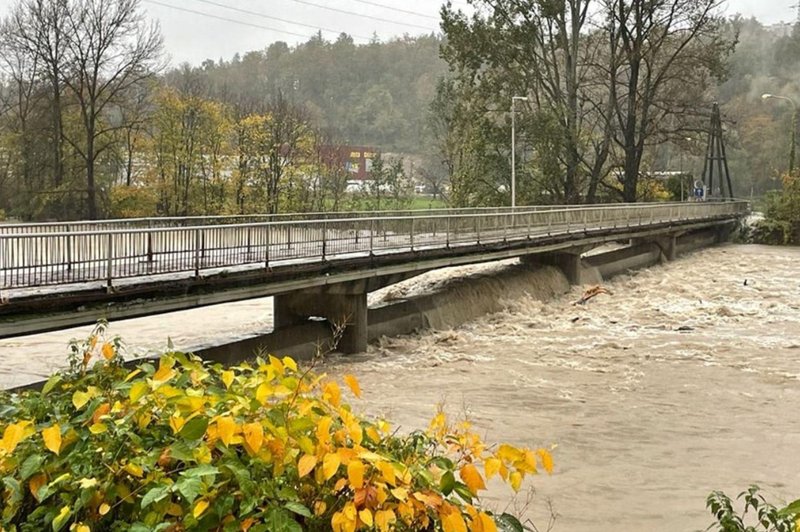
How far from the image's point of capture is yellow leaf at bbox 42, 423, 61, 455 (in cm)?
239

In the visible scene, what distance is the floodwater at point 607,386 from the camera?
35.4 feet

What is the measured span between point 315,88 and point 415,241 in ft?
266

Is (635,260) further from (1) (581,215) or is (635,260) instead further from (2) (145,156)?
(2) (145,156)

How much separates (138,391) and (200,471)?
49 cm

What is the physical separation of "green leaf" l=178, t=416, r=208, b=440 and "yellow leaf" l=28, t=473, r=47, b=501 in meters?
0.43

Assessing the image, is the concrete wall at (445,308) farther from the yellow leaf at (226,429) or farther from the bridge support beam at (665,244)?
the yellow leaf at (226,429)

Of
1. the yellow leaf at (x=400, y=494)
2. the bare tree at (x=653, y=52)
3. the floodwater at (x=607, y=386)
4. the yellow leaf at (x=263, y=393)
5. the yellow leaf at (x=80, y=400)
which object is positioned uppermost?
the bare tree at (x=653, y=52)

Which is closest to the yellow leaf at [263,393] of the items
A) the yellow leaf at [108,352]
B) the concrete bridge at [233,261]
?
the yellow leaf at [108,352]

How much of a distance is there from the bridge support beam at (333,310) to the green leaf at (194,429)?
1831cm

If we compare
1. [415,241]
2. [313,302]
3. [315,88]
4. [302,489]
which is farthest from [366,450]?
[315,88]

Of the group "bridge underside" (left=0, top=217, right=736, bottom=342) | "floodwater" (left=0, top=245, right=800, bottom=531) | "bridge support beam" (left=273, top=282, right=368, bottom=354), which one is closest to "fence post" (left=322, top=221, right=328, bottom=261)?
"bridge underside" (left=0, top=217, right=736, bottom=342)

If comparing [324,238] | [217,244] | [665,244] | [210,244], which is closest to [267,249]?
[217,244]

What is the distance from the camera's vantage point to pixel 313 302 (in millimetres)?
21141

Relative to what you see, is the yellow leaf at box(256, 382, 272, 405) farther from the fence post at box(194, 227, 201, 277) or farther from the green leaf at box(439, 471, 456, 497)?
the fence post at box(194, 227, 201, 277)
